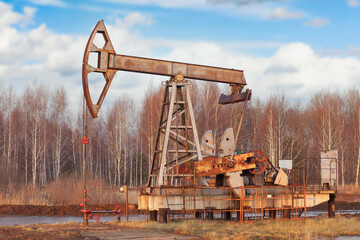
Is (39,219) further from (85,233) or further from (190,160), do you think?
(85,233)

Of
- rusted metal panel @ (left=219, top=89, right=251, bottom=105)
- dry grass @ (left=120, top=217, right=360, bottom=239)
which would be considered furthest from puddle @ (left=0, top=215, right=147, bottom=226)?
rusted metal panel @ (left=219, top=89, right=251, bottom=105)

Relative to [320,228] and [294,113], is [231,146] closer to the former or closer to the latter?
[320,228]

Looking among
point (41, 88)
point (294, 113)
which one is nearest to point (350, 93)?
point (294, 113)

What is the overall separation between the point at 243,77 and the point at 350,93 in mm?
45364

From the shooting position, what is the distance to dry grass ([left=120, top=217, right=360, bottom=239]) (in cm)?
1512

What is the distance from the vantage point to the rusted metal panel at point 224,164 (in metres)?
19.5

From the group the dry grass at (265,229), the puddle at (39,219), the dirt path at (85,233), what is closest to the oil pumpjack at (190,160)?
the dry grass at (265,229)

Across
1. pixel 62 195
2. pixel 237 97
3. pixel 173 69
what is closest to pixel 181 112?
pixel 173 69

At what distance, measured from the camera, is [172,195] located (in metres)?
18.8

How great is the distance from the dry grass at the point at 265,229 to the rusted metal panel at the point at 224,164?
7.05 ft

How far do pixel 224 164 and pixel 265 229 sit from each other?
3.39 meters

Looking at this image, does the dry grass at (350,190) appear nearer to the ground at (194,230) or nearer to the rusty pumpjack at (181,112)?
the ground at (194,230)

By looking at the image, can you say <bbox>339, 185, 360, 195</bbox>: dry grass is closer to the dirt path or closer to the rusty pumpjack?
the rusty pumpjack

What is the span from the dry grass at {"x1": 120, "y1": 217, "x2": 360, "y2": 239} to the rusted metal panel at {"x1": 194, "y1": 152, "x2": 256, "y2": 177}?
2.15 meters
